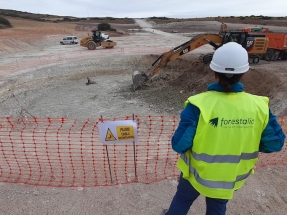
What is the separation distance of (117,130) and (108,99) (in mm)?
8486

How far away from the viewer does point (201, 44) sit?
1240 cm

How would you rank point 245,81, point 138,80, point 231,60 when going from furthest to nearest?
1. point 138,80
2. point 245,81
3. point 231,60

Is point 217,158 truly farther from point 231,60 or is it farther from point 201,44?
point 201,44

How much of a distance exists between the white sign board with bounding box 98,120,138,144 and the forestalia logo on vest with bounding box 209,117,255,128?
1.76 m

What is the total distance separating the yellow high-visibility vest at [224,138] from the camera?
204 cm

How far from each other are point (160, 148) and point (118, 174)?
176 cm

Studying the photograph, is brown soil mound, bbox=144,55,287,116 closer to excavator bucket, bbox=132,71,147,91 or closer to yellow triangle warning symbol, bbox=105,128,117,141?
excavator bucket, bbox=132,71,147,91

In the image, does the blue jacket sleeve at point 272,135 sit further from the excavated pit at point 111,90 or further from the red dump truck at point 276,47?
the red dump truck at point 276,47

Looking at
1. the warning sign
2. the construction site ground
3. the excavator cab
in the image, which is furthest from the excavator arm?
the excavator cab

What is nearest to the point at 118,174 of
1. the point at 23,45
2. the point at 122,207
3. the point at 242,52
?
the point at 122,207

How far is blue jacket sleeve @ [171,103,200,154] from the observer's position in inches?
80.7

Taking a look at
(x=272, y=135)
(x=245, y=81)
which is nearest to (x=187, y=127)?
(x=272, y=135)

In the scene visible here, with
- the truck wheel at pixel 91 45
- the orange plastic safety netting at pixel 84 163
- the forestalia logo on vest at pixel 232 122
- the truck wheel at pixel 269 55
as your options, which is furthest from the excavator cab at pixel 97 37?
the forestalia logo on vest at pixel 232 122

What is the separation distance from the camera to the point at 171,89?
13102 mm
